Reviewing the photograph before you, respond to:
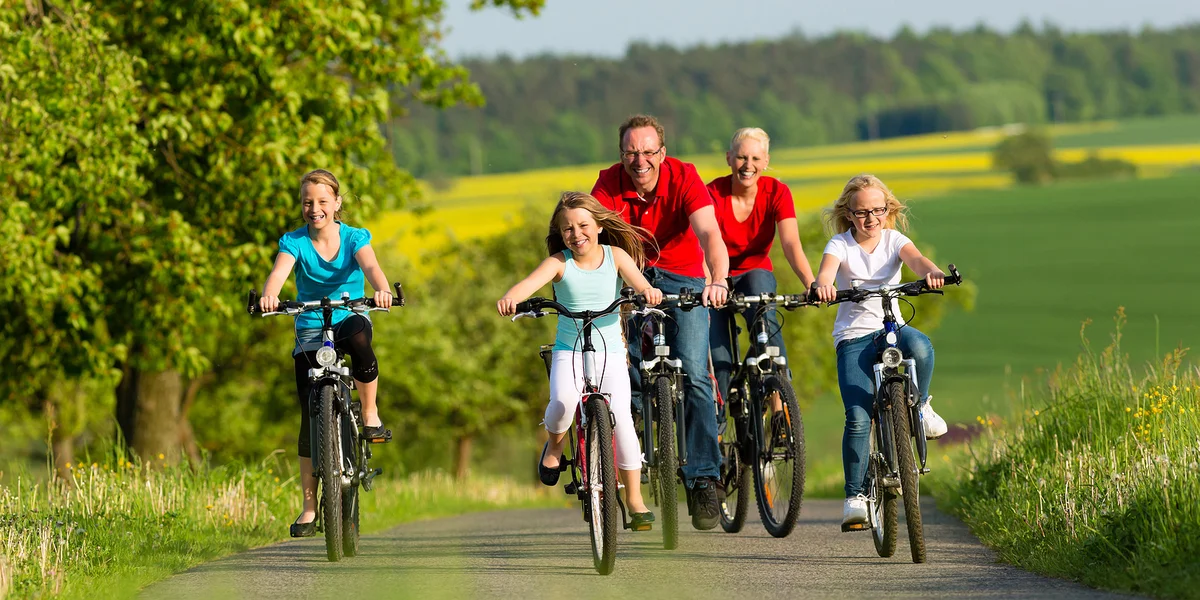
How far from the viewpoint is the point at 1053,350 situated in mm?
55031

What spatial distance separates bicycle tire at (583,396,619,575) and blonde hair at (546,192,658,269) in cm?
94

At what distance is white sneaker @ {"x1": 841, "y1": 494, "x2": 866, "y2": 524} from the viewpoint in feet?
23.4

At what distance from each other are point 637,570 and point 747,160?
2.56m

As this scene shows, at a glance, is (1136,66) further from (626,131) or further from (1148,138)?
(626,131)

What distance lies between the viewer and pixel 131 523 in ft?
27.5

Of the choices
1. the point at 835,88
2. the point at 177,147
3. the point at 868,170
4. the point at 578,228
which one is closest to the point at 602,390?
the point at 578,228

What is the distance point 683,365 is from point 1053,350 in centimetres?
4948

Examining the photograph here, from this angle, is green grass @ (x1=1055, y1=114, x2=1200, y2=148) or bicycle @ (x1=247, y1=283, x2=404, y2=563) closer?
bicycle @ (x1=247, y1=283, x2=404, y2=563)

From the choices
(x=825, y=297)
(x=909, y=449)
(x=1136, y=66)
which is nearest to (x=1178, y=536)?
(x=909, y=449)

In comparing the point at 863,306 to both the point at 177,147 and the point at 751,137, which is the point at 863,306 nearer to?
the point at 751,137

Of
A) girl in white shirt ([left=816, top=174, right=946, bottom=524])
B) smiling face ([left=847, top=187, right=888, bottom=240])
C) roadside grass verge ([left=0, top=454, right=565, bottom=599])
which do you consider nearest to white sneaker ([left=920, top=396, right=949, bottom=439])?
girl in white shirt ([left=816, top=174, right=946, bottom=524])

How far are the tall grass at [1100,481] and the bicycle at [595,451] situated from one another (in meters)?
1.87

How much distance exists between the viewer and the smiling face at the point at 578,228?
7273mm

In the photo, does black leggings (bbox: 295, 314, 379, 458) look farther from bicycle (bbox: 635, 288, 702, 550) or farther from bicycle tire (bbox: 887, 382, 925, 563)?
bicycle tire (bbox: 887, 382, 925, 563)
